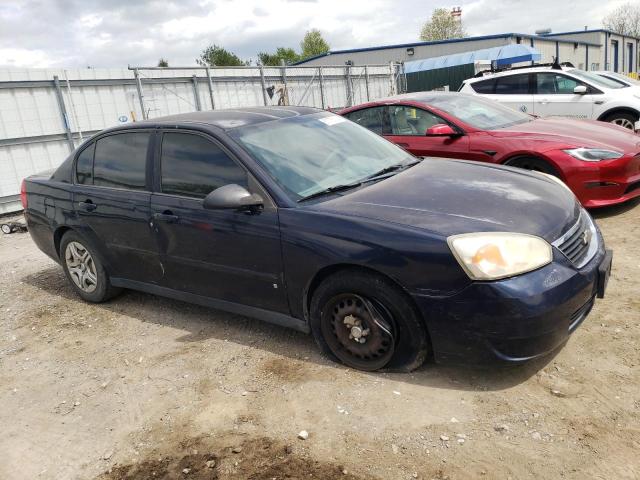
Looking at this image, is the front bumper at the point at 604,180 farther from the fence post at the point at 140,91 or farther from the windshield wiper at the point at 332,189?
the fence post at the point at 140,91

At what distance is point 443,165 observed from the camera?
4.00m

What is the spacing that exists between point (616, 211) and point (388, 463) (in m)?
4.80

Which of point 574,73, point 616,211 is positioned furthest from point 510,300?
point 574,73

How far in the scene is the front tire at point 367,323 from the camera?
9.66 feet

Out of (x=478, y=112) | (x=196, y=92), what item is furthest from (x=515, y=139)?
(x=196, y=92)

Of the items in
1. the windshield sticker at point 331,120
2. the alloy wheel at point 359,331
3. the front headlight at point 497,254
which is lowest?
the alloy wheel at point 359,331

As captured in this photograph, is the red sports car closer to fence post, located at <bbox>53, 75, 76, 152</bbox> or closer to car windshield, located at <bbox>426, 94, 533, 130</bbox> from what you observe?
car windshield, located at <bbox>426, 94, 533, 130</bbox>

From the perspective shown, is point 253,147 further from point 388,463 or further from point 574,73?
point 574,73

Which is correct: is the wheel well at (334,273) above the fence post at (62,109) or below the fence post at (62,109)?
below

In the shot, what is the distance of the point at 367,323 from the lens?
309 centimetres

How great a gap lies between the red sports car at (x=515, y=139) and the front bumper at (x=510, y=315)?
3069 millimetres

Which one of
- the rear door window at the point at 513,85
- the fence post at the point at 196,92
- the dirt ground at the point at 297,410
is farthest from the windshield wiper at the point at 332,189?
the fence post at the point at 196,92

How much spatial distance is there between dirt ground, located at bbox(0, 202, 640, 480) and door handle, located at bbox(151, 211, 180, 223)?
0.92 m

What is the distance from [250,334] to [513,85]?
→ 8067mm
